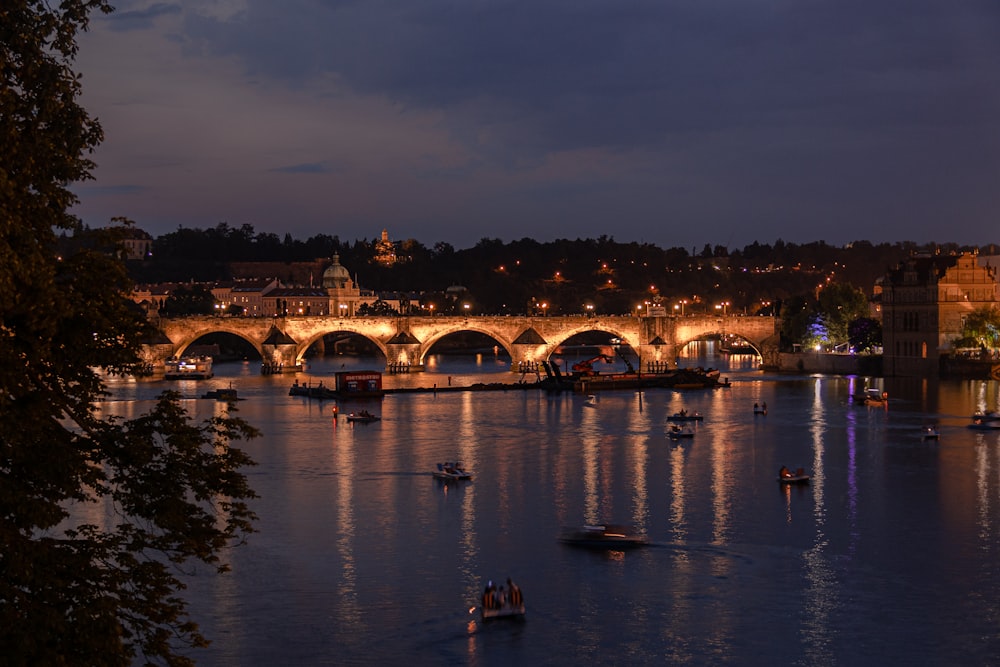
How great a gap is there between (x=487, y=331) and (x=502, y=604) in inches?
2476

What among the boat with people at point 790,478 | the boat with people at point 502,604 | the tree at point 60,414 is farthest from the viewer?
the boat with people at point 790,478

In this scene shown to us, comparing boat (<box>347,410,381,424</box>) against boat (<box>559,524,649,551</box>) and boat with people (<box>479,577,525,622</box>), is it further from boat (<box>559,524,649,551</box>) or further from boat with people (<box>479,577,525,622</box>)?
boat with people (<box>479,577,525,622</box>)

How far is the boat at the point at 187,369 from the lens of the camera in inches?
3027

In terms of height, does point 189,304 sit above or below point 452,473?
above

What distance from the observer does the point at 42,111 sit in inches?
453

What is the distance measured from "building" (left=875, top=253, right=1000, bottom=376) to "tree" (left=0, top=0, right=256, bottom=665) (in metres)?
65.2

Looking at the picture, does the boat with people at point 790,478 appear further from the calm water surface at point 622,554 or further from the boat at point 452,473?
the boat at point 452,473

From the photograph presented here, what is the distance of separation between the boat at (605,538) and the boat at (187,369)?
53441mm

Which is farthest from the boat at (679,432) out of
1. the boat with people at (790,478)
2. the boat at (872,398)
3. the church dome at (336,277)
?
the church dome at (336,277)

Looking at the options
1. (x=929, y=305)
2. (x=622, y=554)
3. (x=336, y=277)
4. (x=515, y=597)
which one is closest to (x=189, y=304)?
(x=336, y=277)

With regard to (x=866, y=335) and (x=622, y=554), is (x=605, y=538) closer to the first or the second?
(x=622, y=554)

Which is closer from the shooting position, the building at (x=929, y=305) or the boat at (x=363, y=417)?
the boat at (x=363, y=417)

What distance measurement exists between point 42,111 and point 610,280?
165m

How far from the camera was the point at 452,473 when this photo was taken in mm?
35781
